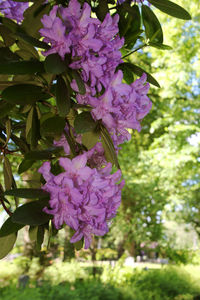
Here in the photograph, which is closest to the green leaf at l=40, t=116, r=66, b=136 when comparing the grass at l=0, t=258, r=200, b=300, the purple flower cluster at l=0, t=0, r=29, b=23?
the purple flower cluster at l=0, t=0, r=29, b=23

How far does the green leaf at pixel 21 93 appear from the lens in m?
0.72

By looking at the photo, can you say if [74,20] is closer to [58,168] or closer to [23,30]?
[23,30]

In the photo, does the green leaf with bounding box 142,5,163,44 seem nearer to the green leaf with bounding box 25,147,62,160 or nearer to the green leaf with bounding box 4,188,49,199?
the green leaf with bounding box 25,147,62,160

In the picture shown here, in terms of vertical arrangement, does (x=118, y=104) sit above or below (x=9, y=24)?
below

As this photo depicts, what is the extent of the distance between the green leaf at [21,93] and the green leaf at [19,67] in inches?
2.4

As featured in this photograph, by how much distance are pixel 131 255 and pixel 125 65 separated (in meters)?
15.6

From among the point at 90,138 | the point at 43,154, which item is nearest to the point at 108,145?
the point at 90,138

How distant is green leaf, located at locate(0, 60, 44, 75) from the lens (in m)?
0.65

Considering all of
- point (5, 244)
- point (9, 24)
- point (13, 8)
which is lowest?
point (5, 244)

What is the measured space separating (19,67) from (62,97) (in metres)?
0.10

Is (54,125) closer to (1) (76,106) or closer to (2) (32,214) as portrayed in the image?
(1) (76,106)

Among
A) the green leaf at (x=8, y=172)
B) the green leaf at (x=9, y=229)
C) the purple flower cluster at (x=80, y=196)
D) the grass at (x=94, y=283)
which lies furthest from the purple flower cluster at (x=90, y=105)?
the grass at (x=94, y=283)

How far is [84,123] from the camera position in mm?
679

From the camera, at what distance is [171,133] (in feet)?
28.6
